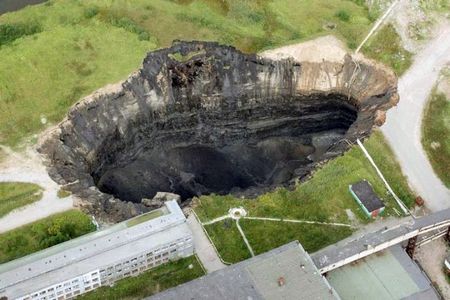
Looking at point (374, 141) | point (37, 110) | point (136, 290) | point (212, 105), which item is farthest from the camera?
point (212, 105)

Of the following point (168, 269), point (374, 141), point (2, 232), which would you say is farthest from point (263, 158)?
point (2, 232)

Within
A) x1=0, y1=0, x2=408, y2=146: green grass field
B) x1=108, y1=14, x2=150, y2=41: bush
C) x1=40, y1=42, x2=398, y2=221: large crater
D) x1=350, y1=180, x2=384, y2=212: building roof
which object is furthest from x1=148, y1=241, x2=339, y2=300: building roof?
x1=108, y1=14, x2=150, y2=41: bush

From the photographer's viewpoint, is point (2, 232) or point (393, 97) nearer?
point (2, 232)

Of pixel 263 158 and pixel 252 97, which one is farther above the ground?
pixel 252 97

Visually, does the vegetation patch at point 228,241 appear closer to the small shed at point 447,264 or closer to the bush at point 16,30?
the small shed at point 447,264

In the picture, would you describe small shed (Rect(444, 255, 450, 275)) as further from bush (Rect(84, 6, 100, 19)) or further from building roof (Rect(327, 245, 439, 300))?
bush (Rect(84, 6, 100, 19))

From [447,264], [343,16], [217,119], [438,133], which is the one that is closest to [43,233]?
[217,119]

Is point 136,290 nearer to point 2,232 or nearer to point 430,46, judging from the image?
point 2,232

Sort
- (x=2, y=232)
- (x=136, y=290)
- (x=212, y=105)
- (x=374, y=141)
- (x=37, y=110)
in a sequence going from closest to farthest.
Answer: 1. (x=136, y=290)
2. (x=2, y=232)
3. (x=374, y=141)
4. (x=37, y=110)
5. (x=212, y=105)
